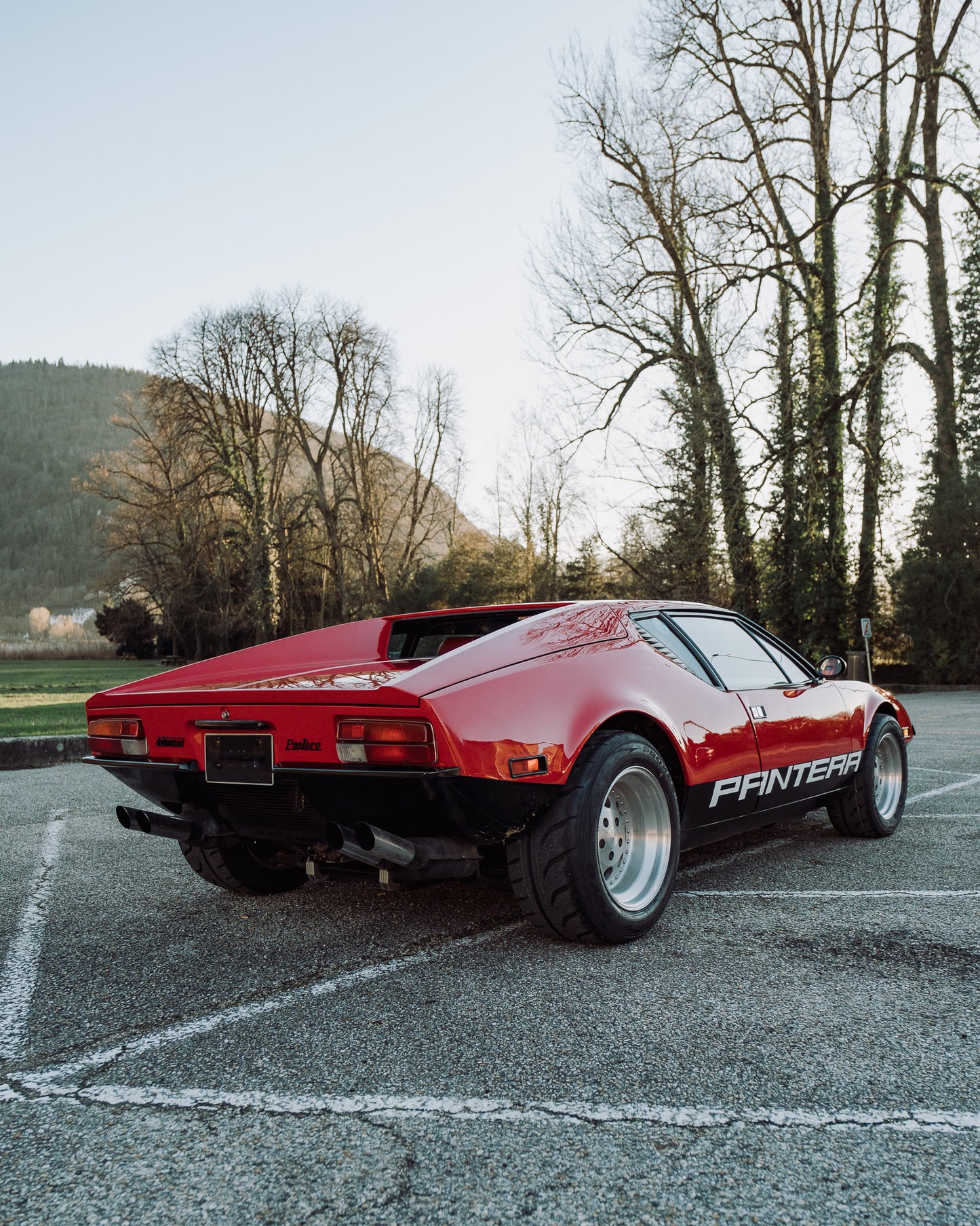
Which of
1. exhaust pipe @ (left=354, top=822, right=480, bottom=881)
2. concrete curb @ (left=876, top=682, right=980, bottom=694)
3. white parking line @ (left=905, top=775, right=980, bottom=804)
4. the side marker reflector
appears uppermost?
the side marker reflector

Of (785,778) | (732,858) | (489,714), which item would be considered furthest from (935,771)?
(489,714)

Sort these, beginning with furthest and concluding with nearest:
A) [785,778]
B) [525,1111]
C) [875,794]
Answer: [875,794] → [785,778] → [525,1111]

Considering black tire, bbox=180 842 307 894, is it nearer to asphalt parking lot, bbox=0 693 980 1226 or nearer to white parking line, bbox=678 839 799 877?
asphalt parking lot, bbox=0 693 980 1226

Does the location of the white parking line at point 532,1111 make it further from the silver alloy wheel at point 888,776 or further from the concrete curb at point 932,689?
the concrete curb at point 932,689

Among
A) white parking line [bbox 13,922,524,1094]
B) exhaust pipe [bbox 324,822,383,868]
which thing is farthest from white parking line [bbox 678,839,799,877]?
exhaust pipe [bbox 324,822,383,868]

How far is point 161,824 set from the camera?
3.62 m

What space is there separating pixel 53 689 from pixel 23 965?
23.5 meters

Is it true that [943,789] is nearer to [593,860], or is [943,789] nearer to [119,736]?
[593,860]

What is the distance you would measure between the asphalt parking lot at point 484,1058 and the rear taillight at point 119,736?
0.71 m

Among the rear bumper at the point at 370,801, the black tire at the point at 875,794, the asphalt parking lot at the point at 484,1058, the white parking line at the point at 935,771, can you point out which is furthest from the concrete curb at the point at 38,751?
the white parking line at the point at 935,771

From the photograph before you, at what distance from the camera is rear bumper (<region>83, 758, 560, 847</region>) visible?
3064mm

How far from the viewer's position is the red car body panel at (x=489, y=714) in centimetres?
310

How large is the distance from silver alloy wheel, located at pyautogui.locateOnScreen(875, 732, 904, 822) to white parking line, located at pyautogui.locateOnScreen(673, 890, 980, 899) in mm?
1308

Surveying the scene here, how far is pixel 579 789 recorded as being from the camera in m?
3.30
